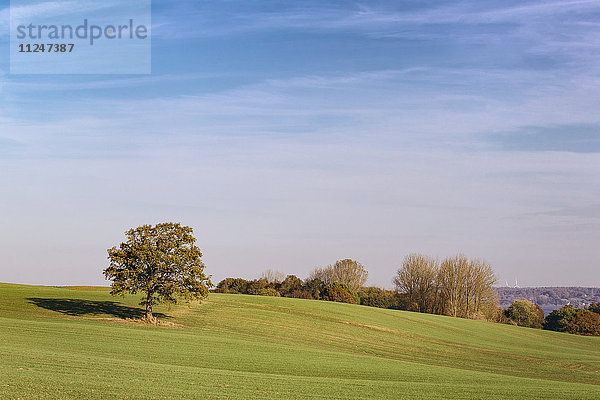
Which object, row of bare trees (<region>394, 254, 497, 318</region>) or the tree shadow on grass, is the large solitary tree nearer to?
the tree shadow on grass

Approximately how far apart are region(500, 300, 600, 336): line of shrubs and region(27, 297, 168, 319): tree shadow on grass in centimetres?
8654

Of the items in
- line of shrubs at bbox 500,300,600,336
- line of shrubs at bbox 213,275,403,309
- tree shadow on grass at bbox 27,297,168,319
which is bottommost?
line of shrubs at bbox 500,300,600,336

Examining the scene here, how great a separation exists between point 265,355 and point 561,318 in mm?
93746

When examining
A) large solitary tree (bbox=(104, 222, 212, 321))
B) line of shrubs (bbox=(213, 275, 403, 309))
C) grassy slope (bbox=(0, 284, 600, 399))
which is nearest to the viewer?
grassy slope (bbox=(0, 284, 600, 399))

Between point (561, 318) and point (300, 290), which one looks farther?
point (300, 290)

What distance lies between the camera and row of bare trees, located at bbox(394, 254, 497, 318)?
363 ft

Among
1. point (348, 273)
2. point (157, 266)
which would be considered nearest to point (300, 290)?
point (348, 273)

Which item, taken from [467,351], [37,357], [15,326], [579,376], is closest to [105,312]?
[15,326]

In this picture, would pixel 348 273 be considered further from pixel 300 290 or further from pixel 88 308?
pixel 88 308

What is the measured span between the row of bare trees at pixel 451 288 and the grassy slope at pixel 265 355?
3683cm

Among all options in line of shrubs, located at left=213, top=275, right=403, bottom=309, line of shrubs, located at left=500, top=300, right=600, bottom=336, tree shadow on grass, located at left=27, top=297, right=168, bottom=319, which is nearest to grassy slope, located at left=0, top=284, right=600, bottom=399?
tree shadow on grass, located at left=27, top=297, right=168, bottom=319

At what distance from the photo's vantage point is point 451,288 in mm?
112375

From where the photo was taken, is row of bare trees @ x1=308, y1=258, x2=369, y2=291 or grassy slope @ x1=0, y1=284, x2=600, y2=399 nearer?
grassy slope @ x1=0, y1=284, x2=600, y2=399

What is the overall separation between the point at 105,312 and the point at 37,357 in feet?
87.3
